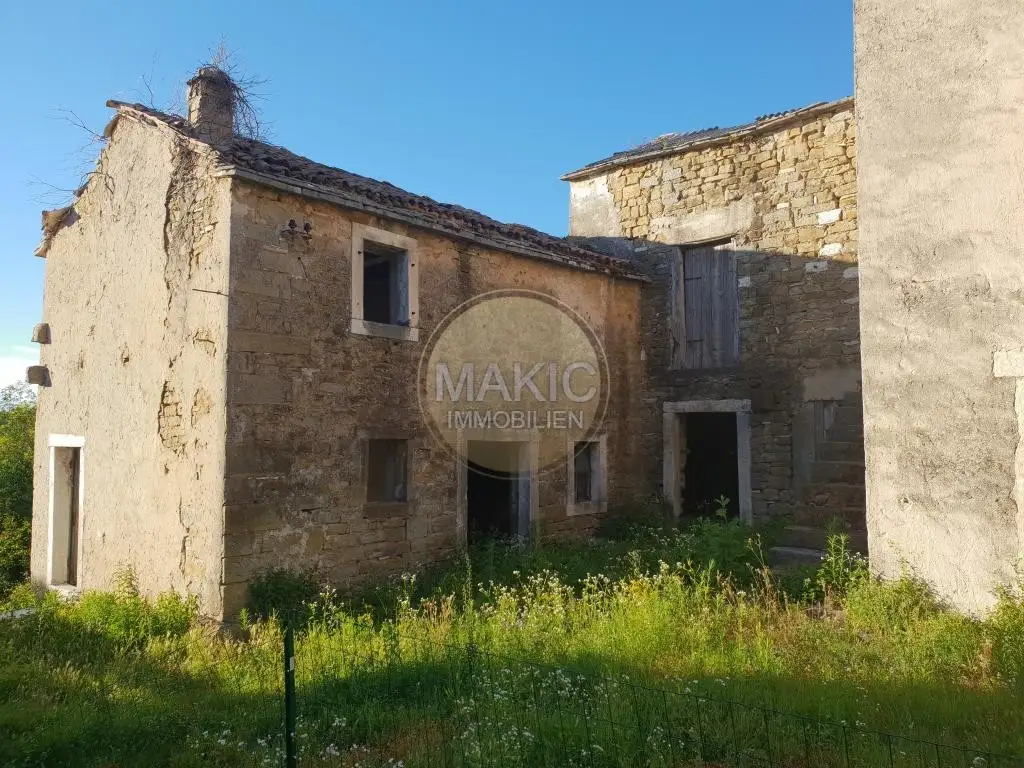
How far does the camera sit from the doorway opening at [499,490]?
9562 millimetres

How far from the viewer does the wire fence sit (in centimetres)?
354

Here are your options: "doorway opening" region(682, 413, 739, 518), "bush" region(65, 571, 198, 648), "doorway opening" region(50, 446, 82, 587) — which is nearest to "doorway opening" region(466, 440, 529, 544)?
"doorway opening" region(682, 413, 739, 518)

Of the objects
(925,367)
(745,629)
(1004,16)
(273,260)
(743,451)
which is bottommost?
(745,629)

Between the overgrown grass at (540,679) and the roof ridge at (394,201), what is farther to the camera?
the roof ridge at (394,201)

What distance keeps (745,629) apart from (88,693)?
4.81 m

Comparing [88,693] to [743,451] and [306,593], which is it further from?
[743,451]

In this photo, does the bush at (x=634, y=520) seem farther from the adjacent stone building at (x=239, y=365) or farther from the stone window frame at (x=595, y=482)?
the adjacent stone building at (x=239, y=365)

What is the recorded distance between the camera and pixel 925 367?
5.88m

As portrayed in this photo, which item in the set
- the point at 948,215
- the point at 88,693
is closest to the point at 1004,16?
the point at 948,215

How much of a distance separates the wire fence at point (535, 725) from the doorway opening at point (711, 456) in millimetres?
7391

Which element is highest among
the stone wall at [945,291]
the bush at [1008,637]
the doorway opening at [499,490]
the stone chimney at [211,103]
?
the stone chimney at [211,103]

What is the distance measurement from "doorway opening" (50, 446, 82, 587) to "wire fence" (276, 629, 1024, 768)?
213 inches

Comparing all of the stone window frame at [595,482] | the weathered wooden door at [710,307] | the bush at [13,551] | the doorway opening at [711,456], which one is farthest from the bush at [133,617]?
the doorway opening at [711,456]

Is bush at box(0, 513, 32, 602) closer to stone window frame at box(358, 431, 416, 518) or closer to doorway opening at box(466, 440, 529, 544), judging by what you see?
stone window frame at box(358, 431, 416, 518)
